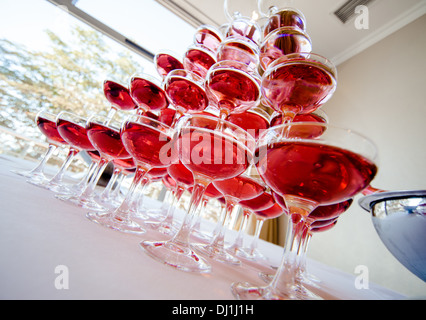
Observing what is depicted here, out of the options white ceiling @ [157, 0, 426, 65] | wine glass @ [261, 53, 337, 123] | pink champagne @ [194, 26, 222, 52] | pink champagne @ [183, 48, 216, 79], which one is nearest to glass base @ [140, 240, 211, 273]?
wine glass @ [261, 53, 337, 123]

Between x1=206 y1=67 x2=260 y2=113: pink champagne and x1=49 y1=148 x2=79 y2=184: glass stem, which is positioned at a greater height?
x1=206 y1=67 x2=260 y2=113: pink champagne

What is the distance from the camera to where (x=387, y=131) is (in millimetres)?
2713

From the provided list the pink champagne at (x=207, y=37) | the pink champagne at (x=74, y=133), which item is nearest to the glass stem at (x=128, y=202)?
the pink champagne at (x=74, y=133)

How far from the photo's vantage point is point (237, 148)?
0.49m

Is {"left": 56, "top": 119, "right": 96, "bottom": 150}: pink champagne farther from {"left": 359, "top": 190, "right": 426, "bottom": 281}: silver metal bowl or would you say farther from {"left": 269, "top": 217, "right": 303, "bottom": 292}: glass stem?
{"left": 359, "top": 190, "right": 426, "bottom": 281}: silver metal bowl

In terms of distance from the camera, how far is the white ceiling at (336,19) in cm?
285

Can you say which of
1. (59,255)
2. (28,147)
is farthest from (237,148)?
(28,147)

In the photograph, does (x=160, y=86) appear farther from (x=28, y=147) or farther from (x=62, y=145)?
(x=28, y=147)

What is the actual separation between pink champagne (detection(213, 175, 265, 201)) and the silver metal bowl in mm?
328

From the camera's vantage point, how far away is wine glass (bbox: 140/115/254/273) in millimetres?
478

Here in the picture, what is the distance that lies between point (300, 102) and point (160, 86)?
0.48 metres

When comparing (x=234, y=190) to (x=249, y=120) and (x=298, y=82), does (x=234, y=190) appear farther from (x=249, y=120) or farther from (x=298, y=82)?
(x=298, y=82)

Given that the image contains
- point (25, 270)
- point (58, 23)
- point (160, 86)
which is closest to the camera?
point (25, 270)

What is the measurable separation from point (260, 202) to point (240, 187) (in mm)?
173
